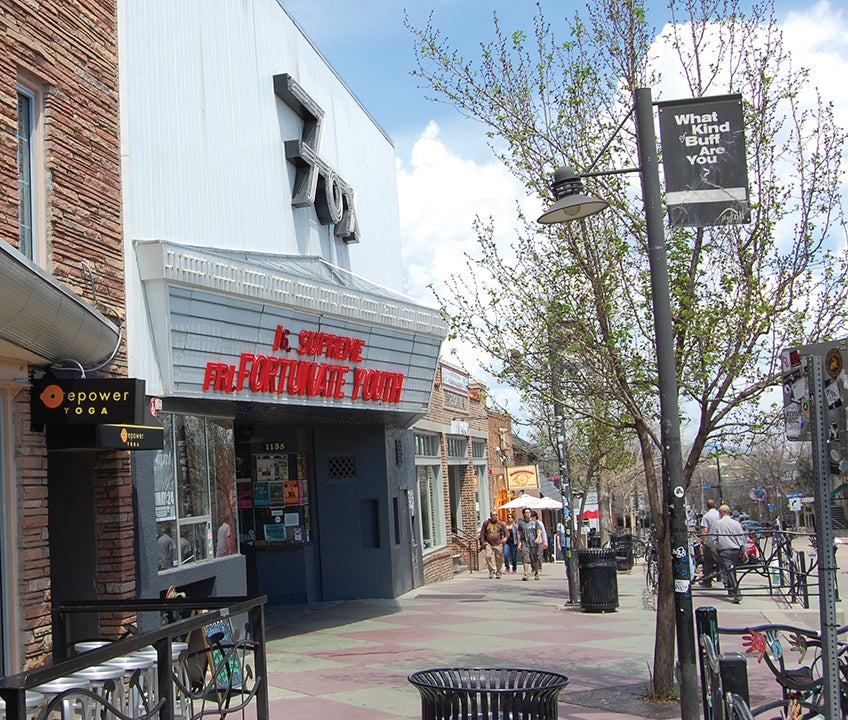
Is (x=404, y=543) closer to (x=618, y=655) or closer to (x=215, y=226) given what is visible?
(x=618, y=655)

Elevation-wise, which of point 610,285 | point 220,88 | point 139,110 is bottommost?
point 610,285

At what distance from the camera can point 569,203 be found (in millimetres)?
7695

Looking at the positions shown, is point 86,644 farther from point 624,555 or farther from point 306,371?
point 624,555

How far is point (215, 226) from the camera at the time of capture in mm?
11703

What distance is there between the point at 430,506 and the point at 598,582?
845 centimetres

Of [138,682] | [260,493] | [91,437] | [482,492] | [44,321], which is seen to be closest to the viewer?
[138,682]

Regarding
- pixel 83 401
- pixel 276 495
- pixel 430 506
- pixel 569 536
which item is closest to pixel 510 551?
pixel 430 506

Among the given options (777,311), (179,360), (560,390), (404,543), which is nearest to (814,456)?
(777,311)

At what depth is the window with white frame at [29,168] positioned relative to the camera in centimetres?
848

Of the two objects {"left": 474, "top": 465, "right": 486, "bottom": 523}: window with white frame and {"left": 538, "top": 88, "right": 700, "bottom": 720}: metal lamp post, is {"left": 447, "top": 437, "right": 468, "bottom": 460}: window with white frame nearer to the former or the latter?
{"left": 474, "top": 465, "right": 486, "bottom": 523}: window with white frame

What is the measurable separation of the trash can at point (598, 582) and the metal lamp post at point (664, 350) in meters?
8.27

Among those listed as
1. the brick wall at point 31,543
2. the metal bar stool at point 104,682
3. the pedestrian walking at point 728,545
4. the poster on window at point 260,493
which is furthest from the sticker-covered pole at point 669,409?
the poster on window at point 260,493

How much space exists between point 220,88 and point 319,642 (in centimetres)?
768

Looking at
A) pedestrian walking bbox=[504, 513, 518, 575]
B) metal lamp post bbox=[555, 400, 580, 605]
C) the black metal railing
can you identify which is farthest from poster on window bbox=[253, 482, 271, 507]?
pedestrian walking bbox=[504, 513, 518, 575]
